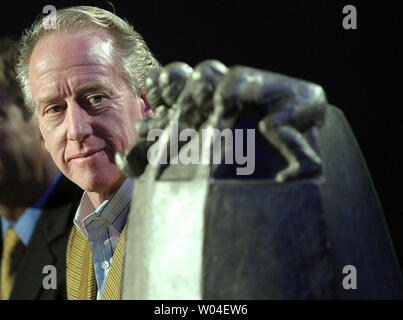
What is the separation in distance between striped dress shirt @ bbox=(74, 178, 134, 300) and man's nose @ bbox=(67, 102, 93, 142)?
17cm

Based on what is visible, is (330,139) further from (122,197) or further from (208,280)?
(122,197)

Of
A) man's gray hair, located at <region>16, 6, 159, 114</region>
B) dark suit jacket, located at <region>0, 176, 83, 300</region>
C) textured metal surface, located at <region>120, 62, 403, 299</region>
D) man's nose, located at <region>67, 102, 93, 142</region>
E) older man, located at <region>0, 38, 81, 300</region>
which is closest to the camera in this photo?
textured metal surface, located at <region>120, 62, 403, 299</region>

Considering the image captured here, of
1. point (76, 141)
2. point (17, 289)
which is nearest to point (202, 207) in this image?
point (76, 141)

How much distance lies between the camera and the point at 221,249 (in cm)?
73

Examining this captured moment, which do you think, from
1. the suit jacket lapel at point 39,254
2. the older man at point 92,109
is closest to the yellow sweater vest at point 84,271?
the older man at point 92,109

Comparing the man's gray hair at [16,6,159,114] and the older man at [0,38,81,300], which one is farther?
the older man at [0,38,81,300]

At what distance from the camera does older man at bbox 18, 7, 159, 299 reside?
120 centimetres

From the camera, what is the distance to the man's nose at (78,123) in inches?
46.5

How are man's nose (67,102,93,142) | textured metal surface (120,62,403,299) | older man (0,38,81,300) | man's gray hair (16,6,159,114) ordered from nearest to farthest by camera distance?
1. textured metal surface (120,62,403,299)
2. man's nose (67,102,93,142)
3. man's gray hair (16,6,159,114)
4. older man (0,38,81,300)

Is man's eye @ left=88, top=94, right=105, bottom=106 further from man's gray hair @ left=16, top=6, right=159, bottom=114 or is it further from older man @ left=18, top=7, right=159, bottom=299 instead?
man's gray hair @ left=16, top=6, right=159, bottom=114
